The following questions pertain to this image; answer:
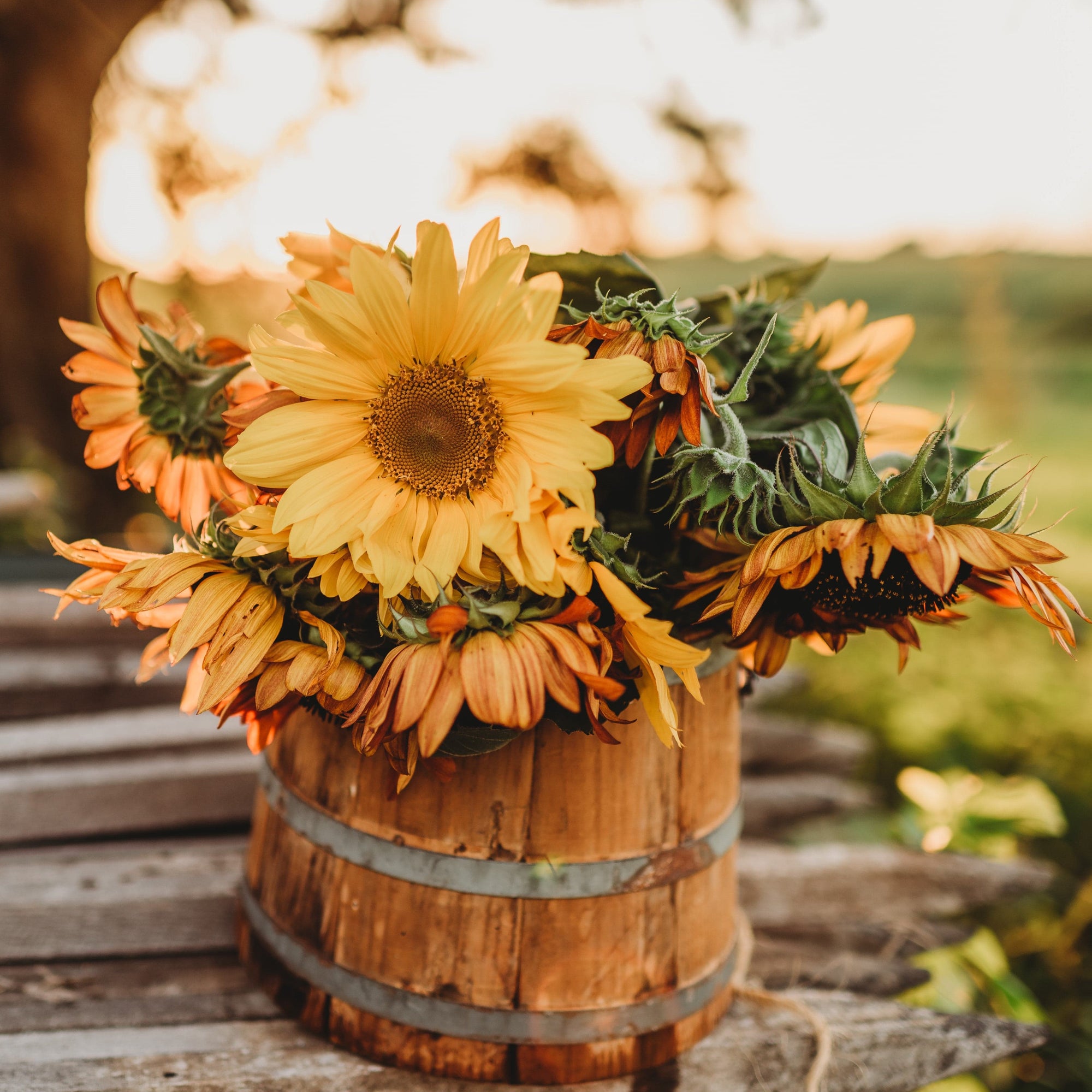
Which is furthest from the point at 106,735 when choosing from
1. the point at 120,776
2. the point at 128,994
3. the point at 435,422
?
the point at 435,422

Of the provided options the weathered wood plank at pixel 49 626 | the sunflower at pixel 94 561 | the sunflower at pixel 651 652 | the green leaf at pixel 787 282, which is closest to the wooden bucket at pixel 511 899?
the sunflower at pixel 651 652

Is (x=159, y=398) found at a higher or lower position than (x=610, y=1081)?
higher

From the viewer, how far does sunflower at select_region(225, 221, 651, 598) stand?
2.12 feet

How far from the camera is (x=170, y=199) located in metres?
4.46

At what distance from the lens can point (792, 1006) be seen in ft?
3.43

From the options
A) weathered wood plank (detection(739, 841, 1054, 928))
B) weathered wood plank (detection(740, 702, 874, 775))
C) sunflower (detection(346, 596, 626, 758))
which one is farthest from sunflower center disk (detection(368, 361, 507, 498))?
weathered wood plank (detection(740, 702, 874, 775))

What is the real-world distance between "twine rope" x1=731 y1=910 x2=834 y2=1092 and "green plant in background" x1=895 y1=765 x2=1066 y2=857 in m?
0.64

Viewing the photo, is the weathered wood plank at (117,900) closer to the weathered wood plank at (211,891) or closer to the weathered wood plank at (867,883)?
the weathered wood plank at (211,891)

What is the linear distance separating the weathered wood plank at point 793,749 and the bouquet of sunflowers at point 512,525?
130 centimetres

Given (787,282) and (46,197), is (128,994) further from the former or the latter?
(46,197)

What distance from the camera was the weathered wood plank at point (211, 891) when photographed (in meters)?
1.12

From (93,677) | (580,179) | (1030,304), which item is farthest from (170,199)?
(1030,304)

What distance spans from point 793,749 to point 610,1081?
4.25 ft

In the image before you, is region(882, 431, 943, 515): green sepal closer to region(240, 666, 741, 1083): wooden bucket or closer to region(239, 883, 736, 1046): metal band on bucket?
region(240, 666, 741, 1083): wooden bucket
